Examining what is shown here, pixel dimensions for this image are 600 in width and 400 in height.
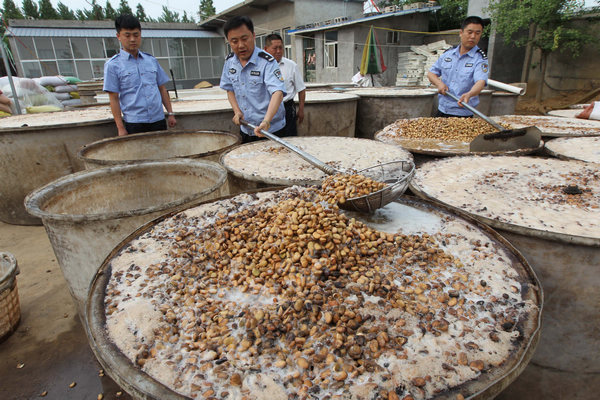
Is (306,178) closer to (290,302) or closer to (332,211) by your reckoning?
(332,211)

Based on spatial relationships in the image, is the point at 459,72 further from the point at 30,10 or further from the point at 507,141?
the point at 30,10

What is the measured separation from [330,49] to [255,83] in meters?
14.3

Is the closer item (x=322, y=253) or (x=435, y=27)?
(x=322, y=253)

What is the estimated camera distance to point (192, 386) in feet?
3.33

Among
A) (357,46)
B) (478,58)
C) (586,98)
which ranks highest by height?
(357,46)

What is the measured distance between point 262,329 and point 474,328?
738 mm

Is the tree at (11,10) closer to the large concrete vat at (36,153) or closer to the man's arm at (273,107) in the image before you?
the large concrete vat at (36,153)

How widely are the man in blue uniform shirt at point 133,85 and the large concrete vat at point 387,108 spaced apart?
130 inches

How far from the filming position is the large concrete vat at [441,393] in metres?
1.01

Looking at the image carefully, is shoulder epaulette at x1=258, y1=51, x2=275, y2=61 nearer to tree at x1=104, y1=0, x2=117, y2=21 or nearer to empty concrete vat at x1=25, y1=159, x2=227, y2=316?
empty concrete vat at x1=25, y1=159, x2=227, y2=316

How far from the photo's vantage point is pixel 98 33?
21.5 metres

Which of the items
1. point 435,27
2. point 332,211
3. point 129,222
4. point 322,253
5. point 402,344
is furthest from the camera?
point 435,27

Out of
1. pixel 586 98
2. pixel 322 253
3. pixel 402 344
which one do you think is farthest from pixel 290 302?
pixel 586 98

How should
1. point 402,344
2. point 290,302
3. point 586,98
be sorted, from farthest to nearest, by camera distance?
point 586,98
point 290,302
point 402,344
